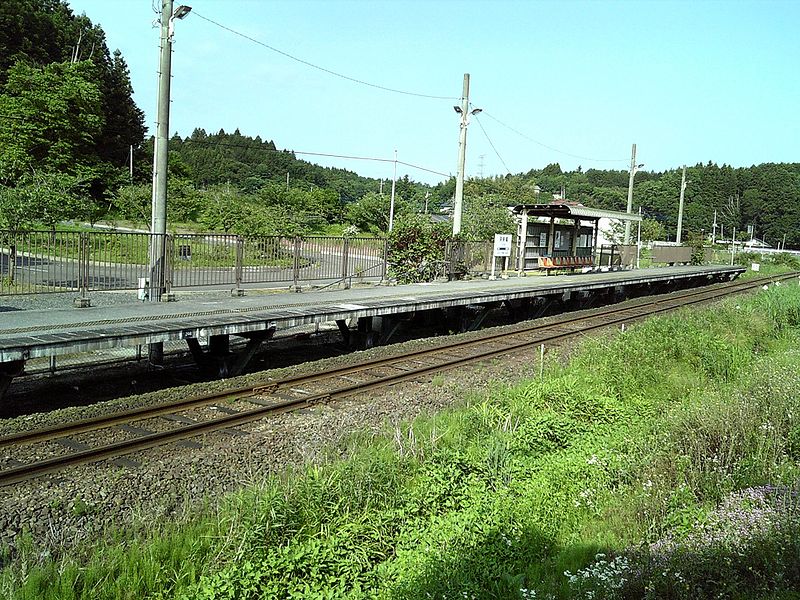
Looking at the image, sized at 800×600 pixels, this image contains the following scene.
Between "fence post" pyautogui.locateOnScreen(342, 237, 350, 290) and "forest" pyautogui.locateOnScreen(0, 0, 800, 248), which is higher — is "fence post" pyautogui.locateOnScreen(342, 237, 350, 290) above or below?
below

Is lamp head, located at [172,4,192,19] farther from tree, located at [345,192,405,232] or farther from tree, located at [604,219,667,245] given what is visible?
tree, located at [345,192,405,232]

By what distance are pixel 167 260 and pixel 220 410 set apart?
5.92m

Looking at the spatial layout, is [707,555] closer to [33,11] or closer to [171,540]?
[171,540]

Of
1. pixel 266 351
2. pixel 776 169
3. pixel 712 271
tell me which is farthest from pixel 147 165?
pixel 776 169

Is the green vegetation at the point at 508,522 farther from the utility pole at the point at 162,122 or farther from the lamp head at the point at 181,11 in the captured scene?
the lamp head at the point at 181,11

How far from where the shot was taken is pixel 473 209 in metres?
36.7

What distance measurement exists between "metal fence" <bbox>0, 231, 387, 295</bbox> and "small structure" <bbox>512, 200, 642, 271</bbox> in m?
10.2

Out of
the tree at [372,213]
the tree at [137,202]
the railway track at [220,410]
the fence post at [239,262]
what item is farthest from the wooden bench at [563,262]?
the tree at [372,213]

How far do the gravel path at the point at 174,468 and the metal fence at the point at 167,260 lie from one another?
479cm

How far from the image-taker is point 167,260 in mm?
13625

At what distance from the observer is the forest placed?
108 feet

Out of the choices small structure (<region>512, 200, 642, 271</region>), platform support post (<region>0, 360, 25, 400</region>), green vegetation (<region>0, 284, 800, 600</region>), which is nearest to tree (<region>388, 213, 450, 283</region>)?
small structure (<region>512, 200, 642, 271</region>)

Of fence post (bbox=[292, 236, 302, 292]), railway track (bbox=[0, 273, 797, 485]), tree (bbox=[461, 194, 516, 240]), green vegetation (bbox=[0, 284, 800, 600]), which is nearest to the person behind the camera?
green vegetation (bbox=[0, 284, 800, 600])

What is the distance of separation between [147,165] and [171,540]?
204 feet
